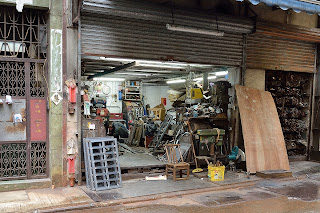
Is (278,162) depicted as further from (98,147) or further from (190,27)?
(98,147)

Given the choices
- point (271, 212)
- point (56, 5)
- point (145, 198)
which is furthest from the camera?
point (56, 5)

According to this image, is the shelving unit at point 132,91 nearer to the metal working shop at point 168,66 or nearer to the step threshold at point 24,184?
the metal working shop at point 168,66

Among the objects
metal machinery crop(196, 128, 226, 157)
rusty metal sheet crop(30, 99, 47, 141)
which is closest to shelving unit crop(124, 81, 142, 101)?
metal machinery crop(196, 128, 226, 157)

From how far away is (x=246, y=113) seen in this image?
9.47m

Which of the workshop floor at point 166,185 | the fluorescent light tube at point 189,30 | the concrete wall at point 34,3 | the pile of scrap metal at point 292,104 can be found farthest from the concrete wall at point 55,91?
the pile of scrap metal at point 292,104

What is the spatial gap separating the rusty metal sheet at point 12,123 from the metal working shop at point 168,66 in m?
0.02

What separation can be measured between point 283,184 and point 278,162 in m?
1.30

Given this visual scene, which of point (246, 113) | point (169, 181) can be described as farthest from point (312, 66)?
point (169, 181)

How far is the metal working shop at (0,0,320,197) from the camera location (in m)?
7.36

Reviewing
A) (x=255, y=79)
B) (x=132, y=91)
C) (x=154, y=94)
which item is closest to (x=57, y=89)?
(x=255, y=79)

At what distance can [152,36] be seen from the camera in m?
8.51

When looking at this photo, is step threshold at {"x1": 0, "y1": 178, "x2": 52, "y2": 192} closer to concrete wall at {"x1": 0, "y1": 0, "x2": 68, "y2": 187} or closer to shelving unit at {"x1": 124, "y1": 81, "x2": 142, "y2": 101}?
concrete wall at {"x1": 0, "y1": 0, "x2": 68, "y2": 187}

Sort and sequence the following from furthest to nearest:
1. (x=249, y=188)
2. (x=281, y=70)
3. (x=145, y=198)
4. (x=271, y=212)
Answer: (x=281, y=70) < (x=249, y=188) < (x=145, y=198) < (x=271, y=212)

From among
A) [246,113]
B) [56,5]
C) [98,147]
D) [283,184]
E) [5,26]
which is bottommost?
[283,184]
